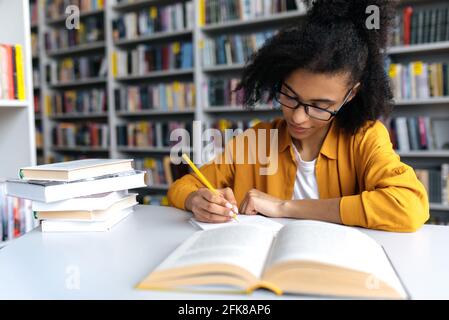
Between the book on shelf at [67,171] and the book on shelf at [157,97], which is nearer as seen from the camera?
the book on shelf at [67,171]

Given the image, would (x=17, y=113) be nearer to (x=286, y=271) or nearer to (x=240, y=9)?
(x=286, y=271)

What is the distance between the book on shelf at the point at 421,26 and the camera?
7.37ft

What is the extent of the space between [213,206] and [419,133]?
198 cm

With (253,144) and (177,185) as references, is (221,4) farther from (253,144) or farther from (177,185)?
(177,185)

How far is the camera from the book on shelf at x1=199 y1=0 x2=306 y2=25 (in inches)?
103

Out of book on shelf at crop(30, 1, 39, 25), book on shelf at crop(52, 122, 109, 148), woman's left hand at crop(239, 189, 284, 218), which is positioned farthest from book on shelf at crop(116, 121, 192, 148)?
woman's left hand at crop(239, 189, 284, 218)

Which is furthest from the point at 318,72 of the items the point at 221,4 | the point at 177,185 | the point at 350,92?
the point at 221,4

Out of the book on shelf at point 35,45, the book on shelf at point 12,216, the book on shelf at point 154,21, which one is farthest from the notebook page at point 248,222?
the book on shelf at point 35,45

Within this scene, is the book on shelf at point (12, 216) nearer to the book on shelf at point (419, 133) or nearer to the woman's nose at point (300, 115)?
the woman's nose at point (300, 115)

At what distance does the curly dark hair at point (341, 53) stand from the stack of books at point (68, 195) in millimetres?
595

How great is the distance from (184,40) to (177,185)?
238 centimetres

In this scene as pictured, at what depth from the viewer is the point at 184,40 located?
3.25 meters

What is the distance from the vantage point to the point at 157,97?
10.6 feet

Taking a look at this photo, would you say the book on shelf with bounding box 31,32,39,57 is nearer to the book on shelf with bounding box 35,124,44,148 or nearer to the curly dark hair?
the book on shelf with bounding box 35,124,44,148
